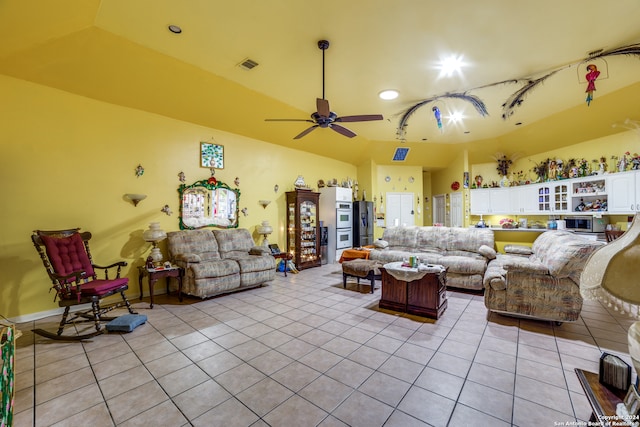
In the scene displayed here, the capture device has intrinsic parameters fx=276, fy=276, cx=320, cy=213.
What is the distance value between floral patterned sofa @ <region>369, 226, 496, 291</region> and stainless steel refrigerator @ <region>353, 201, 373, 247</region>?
171cm

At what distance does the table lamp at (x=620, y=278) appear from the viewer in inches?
28.4

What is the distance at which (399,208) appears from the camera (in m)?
8.93

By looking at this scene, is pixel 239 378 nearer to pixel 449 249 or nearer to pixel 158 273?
pixel 158 273

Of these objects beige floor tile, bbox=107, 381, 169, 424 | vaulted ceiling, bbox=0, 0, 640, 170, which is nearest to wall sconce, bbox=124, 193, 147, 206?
vaulted ceiling, bbox=0, 0, 640, 170

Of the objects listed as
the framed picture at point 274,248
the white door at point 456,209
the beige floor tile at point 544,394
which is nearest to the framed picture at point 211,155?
the framed picture at point 274,248

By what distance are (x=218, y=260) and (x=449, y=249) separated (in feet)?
14.5

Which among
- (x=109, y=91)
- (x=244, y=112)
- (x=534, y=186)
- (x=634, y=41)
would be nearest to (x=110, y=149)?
(x=109, y=91)

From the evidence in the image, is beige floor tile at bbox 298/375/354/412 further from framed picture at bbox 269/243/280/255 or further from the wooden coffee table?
framed picture at bbox 269/243/280/255

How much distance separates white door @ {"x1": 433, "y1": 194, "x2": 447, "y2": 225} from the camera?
9704mm

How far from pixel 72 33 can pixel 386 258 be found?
558 centimetres

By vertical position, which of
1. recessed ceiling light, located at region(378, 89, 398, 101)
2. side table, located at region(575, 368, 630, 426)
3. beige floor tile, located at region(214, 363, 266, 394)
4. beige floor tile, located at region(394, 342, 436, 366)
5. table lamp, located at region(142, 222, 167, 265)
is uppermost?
recessed ceiling light, located at region(378, 89, 398, 101)

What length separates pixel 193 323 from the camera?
11.2ft

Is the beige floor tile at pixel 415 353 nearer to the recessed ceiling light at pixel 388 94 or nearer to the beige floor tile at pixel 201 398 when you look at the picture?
the beige floor tile at pixel 201 398

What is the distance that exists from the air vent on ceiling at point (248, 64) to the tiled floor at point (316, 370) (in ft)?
11.3
